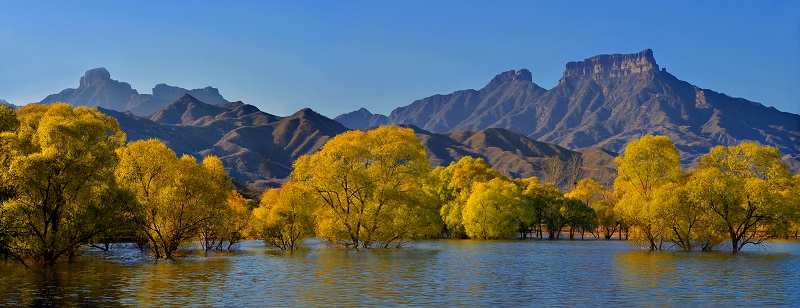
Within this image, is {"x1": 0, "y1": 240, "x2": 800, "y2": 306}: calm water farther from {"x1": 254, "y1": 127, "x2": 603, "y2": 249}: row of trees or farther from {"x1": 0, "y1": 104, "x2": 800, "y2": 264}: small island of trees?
{"x1": 254, "y1": 127, "x2": 603, "y2": 249}: row of trees

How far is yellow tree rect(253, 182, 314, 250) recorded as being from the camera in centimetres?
8212

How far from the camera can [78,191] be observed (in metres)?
53.8

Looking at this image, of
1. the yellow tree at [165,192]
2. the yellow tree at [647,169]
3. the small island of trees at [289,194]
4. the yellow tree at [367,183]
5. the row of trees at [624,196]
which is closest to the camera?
the small island of trees at [289,194]

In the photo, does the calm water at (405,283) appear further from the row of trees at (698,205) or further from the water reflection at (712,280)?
the row of trees at (698,205)

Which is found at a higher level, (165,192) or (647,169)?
(647,169)

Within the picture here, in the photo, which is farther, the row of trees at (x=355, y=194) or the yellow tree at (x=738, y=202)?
the row of trees at (x=355, y=194)

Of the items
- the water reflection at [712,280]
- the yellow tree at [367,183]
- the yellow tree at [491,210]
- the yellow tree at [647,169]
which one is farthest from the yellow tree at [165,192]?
the yellow tree at [491,210]

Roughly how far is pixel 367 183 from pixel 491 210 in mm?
47095

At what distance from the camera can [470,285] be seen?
4403 centimetres

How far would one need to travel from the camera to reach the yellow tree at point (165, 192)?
66.4 metres

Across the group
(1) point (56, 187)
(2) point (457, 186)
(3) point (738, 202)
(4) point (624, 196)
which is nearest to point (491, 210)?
(2) point (457, 186)

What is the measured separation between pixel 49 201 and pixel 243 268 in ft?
54.0

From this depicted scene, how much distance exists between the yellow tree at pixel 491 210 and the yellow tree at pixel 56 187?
3087 inches

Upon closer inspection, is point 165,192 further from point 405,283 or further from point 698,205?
point 698,205
